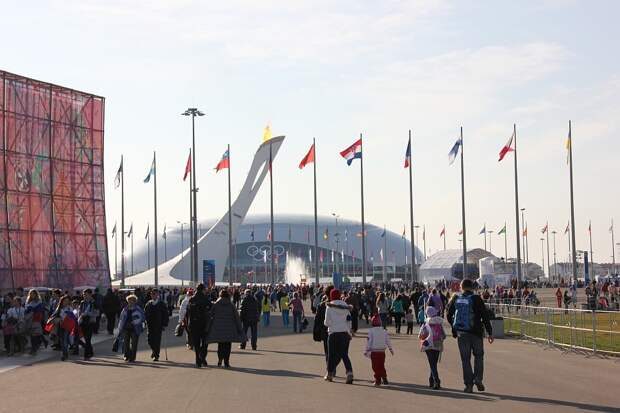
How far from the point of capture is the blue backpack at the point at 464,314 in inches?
546

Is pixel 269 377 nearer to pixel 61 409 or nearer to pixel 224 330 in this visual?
pixel 224 330

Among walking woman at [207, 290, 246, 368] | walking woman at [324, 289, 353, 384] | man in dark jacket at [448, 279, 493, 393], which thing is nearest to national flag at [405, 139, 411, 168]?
walking woman at [207, 290, 246, 368]

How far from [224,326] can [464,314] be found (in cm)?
638

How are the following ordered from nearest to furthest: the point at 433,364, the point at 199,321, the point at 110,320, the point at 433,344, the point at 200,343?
1. the point at 433,364
2. the point at 433,344
3. the point at 200,343
4. the point at 199,321
5. the point at 110,320

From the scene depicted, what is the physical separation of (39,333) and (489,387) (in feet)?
42.9

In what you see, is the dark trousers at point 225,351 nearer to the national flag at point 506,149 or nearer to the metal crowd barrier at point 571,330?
the metal crowd barrier at point 571,330

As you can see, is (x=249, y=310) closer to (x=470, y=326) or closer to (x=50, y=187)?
(x=470, y=326)

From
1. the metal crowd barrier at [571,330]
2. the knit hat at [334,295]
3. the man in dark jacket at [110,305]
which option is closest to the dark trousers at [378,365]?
the knit hat at [334,295]

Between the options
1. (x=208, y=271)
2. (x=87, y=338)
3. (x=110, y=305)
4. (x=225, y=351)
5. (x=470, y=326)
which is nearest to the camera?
(x=470, y=326)

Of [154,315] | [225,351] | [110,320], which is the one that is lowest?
[225,351]

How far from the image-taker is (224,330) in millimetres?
19000

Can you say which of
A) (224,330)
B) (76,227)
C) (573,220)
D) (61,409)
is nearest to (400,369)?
(224,330)

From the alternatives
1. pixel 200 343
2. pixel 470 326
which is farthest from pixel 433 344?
pixel 200 343

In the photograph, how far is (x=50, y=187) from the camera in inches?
2320
